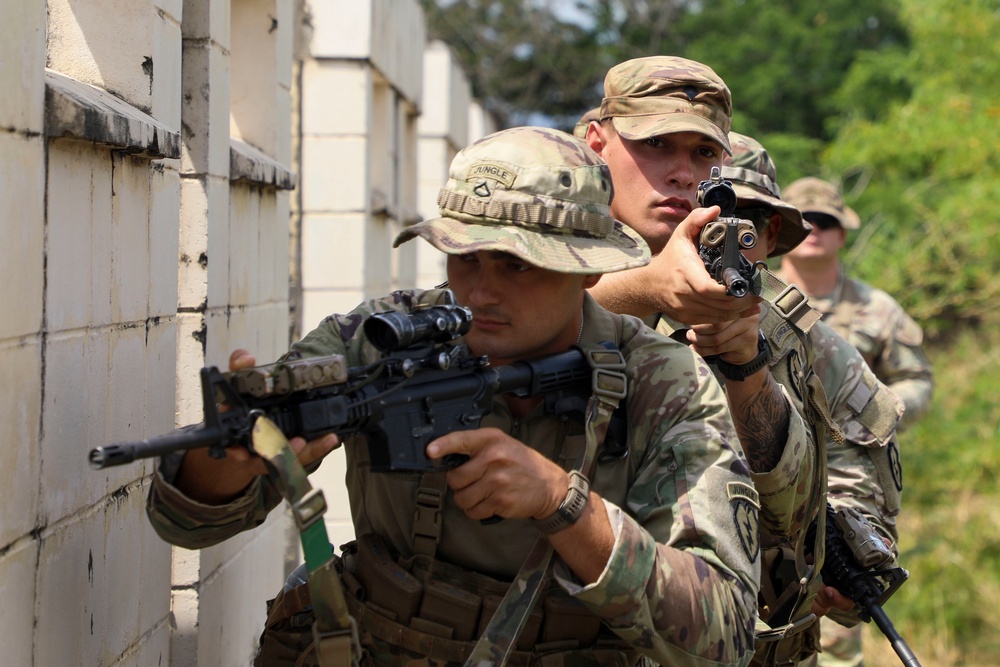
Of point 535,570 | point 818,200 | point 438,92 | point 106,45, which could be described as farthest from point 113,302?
point 438,92

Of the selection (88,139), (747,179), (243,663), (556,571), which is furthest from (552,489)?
(243,663)

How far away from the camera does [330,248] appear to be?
726 centimetres

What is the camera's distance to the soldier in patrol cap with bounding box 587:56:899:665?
3.10 metres

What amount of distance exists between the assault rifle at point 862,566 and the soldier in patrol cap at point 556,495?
1388 millimetres

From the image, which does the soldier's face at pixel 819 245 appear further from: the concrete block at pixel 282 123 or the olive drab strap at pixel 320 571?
the olive drab strap at pixel 320 571

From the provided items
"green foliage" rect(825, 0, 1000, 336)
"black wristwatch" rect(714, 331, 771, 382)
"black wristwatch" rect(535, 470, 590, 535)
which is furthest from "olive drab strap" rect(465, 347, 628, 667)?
"green foliage" rect(825, 0, 1000, 336)

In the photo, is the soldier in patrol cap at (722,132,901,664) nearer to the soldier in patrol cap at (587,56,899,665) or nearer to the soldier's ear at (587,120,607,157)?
the soldier in patrol cap at (587,56,899,665)

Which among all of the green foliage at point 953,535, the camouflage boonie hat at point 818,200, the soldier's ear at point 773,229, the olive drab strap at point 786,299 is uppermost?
the camouflage boonie hat at point 818,200

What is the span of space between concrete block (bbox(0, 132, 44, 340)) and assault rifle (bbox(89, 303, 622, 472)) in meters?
0.44

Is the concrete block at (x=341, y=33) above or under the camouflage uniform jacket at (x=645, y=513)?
above

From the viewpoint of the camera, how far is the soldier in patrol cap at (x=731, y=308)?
10.2ft

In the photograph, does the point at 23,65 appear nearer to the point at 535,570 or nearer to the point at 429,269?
the point at 535,570

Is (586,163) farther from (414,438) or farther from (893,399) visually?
(893,399)

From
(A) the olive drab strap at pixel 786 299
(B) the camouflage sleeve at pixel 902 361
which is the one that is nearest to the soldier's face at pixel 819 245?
(B) the camouflage sleeve at pixel 902 361
